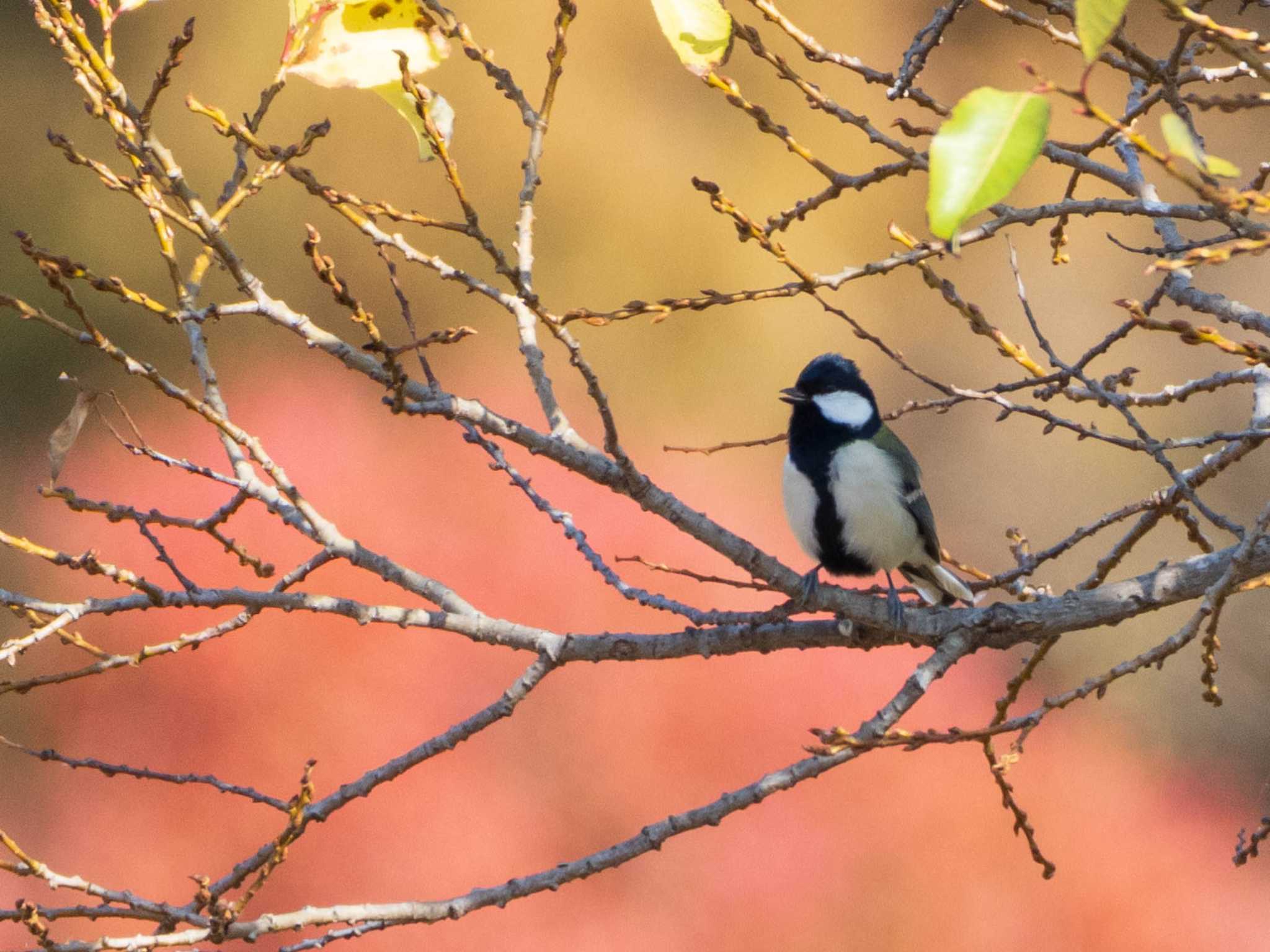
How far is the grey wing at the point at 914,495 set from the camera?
238cm

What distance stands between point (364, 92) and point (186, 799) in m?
3.55

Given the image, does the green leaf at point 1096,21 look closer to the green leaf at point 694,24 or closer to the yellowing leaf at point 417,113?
the green leaf at point 694,24

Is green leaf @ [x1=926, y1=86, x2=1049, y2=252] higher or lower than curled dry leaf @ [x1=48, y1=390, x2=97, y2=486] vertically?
lower

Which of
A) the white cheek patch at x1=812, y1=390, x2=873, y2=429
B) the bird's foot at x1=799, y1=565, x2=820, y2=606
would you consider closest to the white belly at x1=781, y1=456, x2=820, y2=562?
the white cheek patch at x1=812, y1=390, x2=873, y2=429

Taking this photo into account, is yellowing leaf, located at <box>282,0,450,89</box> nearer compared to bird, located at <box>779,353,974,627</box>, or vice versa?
yellowing leaf, located at <box>282,0,450,89</box>

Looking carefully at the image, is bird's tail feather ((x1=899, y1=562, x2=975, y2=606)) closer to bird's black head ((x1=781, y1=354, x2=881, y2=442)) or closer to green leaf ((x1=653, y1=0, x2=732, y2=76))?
bird's black head ((x1=781, y1=354, x2=881, y2=442))

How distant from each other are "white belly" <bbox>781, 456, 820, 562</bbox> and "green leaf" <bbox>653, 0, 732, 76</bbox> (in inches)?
51.9

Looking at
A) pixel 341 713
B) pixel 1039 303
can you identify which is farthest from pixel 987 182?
pixel 1039 303

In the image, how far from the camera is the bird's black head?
237 centimetres

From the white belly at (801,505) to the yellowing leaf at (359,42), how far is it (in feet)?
4.28

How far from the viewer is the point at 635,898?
3.79 metres

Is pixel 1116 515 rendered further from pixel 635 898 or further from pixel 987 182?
pixel 635 898

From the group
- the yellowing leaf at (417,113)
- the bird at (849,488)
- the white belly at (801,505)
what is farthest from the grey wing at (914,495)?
the yellowing leaf at (417,113)

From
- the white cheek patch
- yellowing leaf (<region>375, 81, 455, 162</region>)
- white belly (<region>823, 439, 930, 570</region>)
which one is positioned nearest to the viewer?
yellowing leaf (<region>375, 81, 455, 162</region>)
